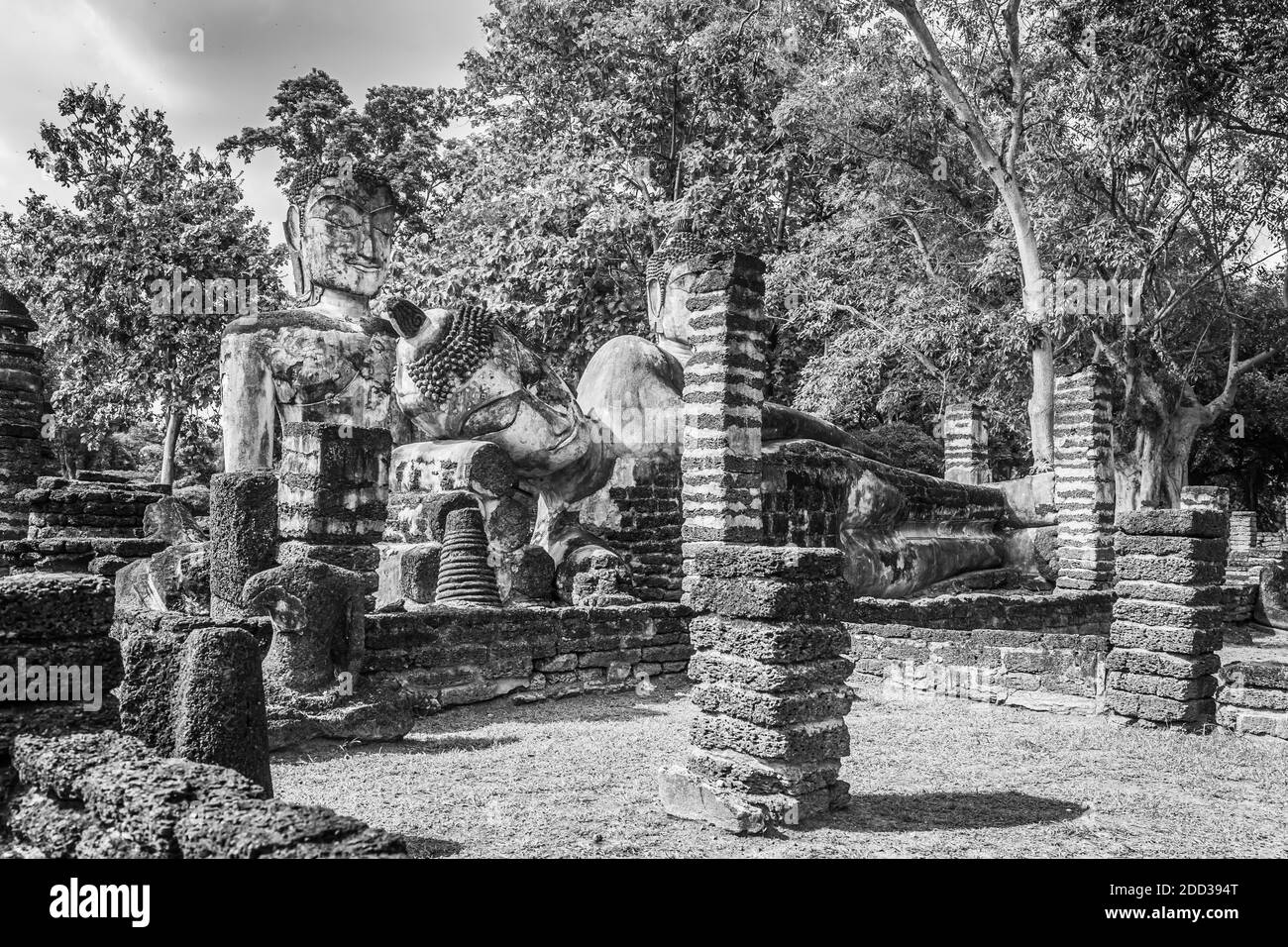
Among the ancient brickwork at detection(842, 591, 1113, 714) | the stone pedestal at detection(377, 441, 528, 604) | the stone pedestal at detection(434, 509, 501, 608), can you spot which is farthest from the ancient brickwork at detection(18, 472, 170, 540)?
the ancient brickwork at detection(842, 591, 1113, 714)

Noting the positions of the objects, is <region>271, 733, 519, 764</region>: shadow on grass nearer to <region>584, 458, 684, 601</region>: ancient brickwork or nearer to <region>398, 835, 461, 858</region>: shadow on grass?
<region>398, 835, 461, 858</region>: shadow on grass

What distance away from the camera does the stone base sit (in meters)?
4.24

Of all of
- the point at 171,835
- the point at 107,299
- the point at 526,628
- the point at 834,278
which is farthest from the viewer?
the point at 834,278

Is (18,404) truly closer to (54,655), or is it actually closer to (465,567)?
(465,567)

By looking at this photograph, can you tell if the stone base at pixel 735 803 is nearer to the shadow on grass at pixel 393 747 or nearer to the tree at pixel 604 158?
the shadow on grass at pixel 393 747

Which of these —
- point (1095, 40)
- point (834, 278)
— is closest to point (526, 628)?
point (1095, 40)

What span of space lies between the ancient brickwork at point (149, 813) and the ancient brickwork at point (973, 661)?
4.78 metres

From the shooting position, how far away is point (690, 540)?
27.5 feet

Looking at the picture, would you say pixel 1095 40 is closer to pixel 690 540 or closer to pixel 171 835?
pixel 690 540

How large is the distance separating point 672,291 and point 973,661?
422cm

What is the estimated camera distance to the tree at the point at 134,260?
16.8 meters

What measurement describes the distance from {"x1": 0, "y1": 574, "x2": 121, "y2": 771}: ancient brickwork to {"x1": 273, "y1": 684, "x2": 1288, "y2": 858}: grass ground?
1305 millimetres

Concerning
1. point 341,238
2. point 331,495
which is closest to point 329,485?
point 331,495

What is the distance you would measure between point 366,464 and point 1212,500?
9087 mm
